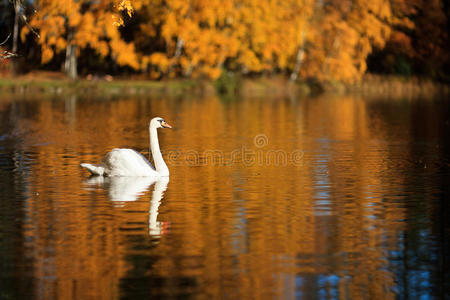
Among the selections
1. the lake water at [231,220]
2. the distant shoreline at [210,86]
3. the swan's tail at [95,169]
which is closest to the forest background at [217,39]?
the distant shoreline at [210,86]

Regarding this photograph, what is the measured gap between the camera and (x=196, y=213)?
1522 cm

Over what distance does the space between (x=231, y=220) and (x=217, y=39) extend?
59.0m

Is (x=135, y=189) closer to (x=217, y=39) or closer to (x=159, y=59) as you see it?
(x=159, y=59)

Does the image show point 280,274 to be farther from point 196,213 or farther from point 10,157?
point 10,157

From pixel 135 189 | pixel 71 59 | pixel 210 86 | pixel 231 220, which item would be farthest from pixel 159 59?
pixel 231 220

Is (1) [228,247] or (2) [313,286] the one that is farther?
(1) [228,247]

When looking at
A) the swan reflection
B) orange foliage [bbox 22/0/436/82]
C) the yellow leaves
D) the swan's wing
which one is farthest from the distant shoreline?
the swan reflection

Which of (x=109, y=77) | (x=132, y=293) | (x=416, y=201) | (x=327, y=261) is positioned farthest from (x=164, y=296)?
(x=109, y=77)

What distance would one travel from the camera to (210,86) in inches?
2894

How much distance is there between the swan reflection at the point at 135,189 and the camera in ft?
47.1

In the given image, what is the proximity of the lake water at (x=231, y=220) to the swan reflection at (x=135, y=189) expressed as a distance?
0.08ft

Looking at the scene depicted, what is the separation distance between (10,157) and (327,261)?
48.1 feet

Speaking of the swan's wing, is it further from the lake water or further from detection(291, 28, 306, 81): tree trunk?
detection(291, 28, 306, 81): tree trunk

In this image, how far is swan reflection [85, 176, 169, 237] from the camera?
1435cm
